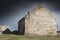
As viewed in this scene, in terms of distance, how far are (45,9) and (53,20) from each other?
2771 millimetres

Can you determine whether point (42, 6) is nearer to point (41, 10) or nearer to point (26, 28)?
point (41, 10)

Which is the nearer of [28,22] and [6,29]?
[28,22]

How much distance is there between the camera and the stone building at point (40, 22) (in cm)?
4094

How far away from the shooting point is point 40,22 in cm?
4175

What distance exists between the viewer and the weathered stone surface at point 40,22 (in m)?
40.9

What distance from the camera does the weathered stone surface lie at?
4094 cm

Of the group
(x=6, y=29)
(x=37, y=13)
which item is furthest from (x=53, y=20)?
(x=6, y=29)

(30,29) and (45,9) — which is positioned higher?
(45,9)

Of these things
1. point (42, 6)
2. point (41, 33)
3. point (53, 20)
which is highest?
point (42, 6)

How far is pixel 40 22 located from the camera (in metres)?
41.8

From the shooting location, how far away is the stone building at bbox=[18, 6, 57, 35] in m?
40.9

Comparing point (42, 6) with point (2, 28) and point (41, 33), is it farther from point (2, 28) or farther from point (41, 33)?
point (2, 28)

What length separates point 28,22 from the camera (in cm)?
4097

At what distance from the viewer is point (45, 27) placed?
137 ft
